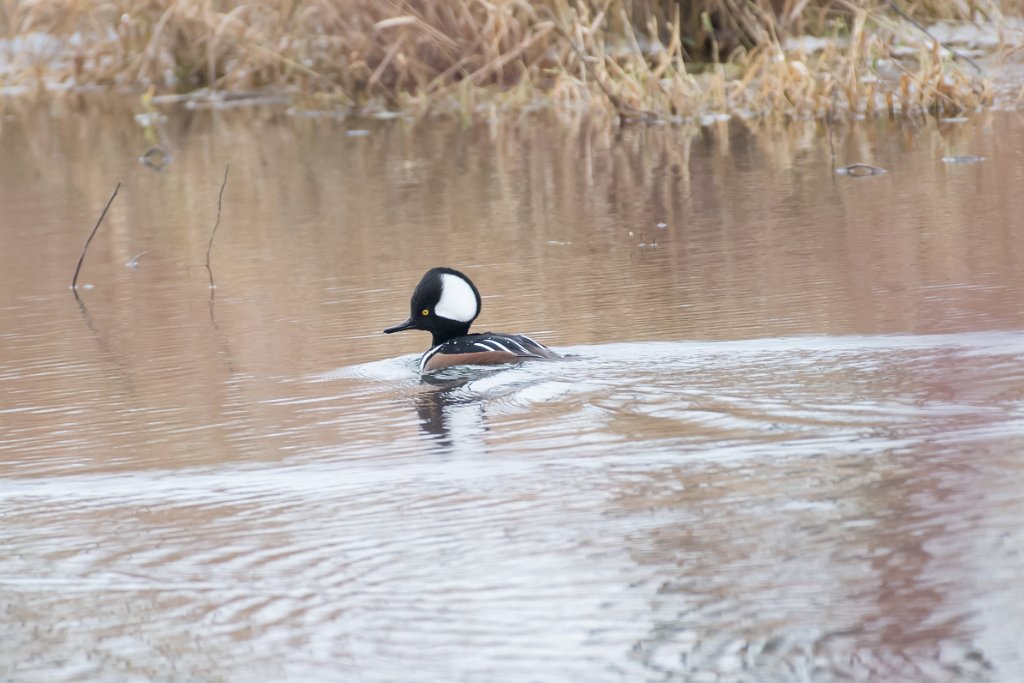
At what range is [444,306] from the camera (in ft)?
21.0

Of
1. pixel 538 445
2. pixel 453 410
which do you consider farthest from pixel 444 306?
pixel 538 445

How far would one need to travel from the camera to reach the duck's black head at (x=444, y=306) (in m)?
6.38

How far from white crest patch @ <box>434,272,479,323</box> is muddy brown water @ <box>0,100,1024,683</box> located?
0.92 ft

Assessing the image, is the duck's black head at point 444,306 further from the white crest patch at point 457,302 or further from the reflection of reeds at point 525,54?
the reflection of reeds at point 525,54

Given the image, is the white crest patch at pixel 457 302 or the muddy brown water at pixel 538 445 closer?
the muddy brown water at pixel 538 445

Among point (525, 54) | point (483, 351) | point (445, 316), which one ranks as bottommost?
point (483, 351)

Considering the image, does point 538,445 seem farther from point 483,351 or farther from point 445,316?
point 445,316

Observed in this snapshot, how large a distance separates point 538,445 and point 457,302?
185 centimetres

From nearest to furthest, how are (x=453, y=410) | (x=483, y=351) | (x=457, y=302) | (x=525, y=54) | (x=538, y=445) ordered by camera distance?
(x=538, y=445) < (x=453, y=410) < (x=483, y=351) < (x=457, y=302) < (x=525, y=54)

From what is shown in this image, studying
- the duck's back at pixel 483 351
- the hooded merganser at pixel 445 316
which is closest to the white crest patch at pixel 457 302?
the hooded merganser at pixel 445 316

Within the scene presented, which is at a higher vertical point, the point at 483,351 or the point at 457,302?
the point at 457,302

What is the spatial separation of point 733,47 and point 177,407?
1330 centimetres

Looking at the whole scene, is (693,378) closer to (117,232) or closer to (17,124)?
(117,232)

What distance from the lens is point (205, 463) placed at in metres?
4.64
